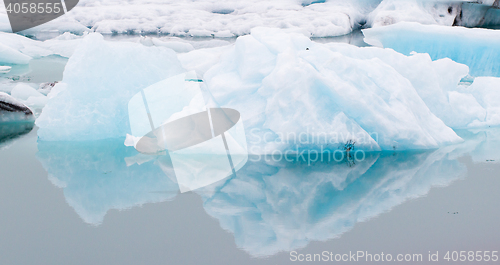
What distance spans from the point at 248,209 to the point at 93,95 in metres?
2.55

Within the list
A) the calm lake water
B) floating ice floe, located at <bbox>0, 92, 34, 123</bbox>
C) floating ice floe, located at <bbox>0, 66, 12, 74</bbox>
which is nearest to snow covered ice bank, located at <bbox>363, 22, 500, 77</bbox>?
the calm lake water

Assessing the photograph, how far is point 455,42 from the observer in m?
7.17

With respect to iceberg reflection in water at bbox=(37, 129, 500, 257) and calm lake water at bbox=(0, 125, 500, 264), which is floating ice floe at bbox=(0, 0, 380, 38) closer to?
iceberg reflection in water at bbox=(37, 129, 500, 257)

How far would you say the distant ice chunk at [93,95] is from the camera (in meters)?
4.39

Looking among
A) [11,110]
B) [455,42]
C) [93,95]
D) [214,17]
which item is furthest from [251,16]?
[93,95]

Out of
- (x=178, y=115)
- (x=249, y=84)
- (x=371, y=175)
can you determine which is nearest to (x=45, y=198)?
(x=178, y=115)

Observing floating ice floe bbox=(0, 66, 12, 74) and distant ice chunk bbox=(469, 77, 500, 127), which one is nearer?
distant ice chunk bbox=(469, 77, 500, 127)

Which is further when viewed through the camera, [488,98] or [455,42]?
[455,42]

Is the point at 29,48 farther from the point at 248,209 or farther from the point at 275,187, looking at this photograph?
the point at 248,209

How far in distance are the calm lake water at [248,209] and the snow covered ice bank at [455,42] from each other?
12.3 ft

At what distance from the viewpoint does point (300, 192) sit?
309cm

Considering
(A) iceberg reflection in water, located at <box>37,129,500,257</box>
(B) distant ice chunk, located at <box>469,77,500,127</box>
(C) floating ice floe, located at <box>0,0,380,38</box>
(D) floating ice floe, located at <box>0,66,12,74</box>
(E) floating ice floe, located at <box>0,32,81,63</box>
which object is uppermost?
(A) iceberg reflection in water, located at <box>37,129,500,257</box>

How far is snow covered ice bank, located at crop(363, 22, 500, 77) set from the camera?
689cm

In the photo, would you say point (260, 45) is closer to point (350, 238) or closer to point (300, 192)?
point (300, 192)
